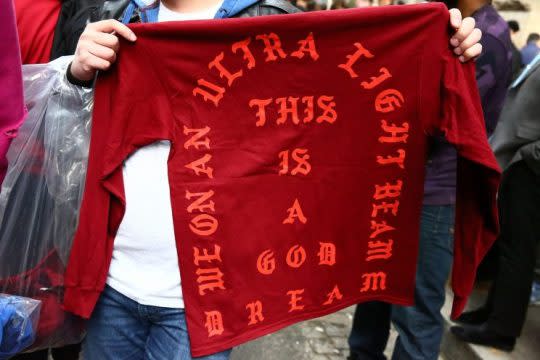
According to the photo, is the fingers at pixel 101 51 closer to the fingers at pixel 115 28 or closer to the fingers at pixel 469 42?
the fingers at pixel 115 28

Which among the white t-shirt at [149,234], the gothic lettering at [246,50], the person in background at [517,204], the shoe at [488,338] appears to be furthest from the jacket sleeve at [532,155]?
the white t-shirt at [149,234]

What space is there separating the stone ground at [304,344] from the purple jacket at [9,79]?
2090 millimetres

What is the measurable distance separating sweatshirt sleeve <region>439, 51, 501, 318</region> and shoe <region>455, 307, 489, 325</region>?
5.66ft

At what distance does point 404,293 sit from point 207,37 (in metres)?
1.09

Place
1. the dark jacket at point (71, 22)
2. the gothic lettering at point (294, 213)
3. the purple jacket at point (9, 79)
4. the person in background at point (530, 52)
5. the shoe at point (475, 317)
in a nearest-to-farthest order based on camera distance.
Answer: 1. the purple jacket at point (9, 79)
2. the gothic lettering at point (294, 213)
3. the dark jacket at point (71, 22)
4. the shoe at point (475, 317)
5. the person in background at point (530, 52)

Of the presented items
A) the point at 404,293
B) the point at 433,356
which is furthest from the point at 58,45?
the point at 433,356

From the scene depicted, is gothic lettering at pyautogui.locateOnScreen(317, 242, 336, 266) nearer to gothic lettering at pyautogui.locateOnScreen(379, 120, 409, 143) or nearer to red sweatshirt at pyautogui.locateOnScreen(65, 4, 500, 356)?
red sweatshirt at pyautogui.locateOnScreen(65, 4, 500, 356)

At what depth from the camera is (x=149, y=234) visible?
4.76 feet

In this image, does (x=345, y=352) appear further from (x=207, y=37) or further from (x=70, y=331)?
(x=207, y=37)

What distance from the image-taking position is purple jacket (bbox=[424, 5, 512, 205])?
2266 mm

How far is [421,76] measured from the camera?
1.59 meters

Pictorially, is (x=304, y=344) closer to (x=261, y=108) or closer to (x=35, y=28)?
(x=261, y=108)

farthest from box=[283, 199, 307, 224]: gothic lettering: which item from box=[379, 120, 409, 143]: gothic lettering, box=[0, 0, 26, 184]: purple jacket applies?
box=[0, 0, 26, 184]: purple jacket

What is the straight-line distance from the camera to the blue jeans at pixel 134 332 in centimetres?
150
